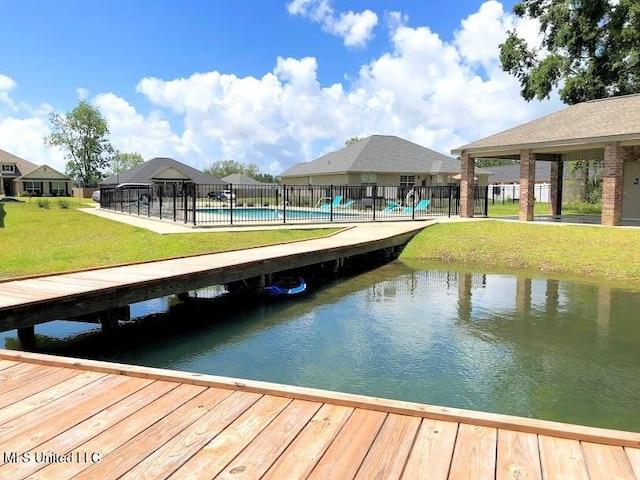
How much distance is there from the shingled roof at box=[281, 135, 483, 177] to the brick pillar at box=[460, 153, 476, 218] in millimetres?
11014

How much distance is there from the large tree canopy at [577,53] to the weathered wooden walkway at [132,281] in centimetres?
2012

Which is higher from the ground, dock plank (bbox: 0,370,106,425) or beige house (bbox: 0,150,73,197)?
beige house (bbox: 0,150,73,197)

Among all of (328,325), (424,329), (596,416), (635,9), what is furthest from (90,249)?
(635,9)

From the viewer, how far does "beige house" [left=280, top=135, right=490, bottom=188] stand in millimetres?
31781

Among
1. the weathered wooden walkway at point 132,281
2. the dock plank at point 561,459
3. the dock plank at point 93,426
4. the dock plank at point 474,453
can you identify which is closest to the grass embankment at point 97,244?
Result: the weathered wooden walkway at point 132,281

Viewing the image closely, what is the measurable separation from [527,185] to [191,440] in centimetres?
1831

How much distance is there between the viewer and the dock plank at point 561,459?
234 centimetres

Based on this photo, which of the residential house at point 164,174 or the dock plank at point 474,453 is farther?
the residential house at point 164,174

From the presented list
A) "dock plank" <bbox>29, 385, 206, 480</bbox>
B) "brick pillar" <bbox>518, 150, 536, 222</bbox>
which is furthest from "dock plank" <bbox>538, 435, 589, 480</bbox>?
"brick pillar" <bbox>518, 150, 536, 222</bbox>

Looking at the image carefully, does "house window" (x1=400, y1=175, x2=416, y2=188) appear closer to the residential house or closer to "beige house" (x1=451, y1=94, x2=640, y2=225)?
"beige house" (x1=451, y1=94, x2=640, y2=225)

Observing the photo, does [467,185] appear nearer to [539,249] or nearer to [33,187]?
[539,249]

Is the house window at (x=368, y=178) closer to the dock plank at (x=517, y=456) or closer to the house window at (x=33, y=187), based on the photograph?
the dock plank at (x=517, y=456)

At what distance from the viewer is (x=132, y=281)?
6.63 metres

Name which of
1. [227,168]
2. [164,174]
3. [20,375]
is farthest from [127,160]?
[20,375]
